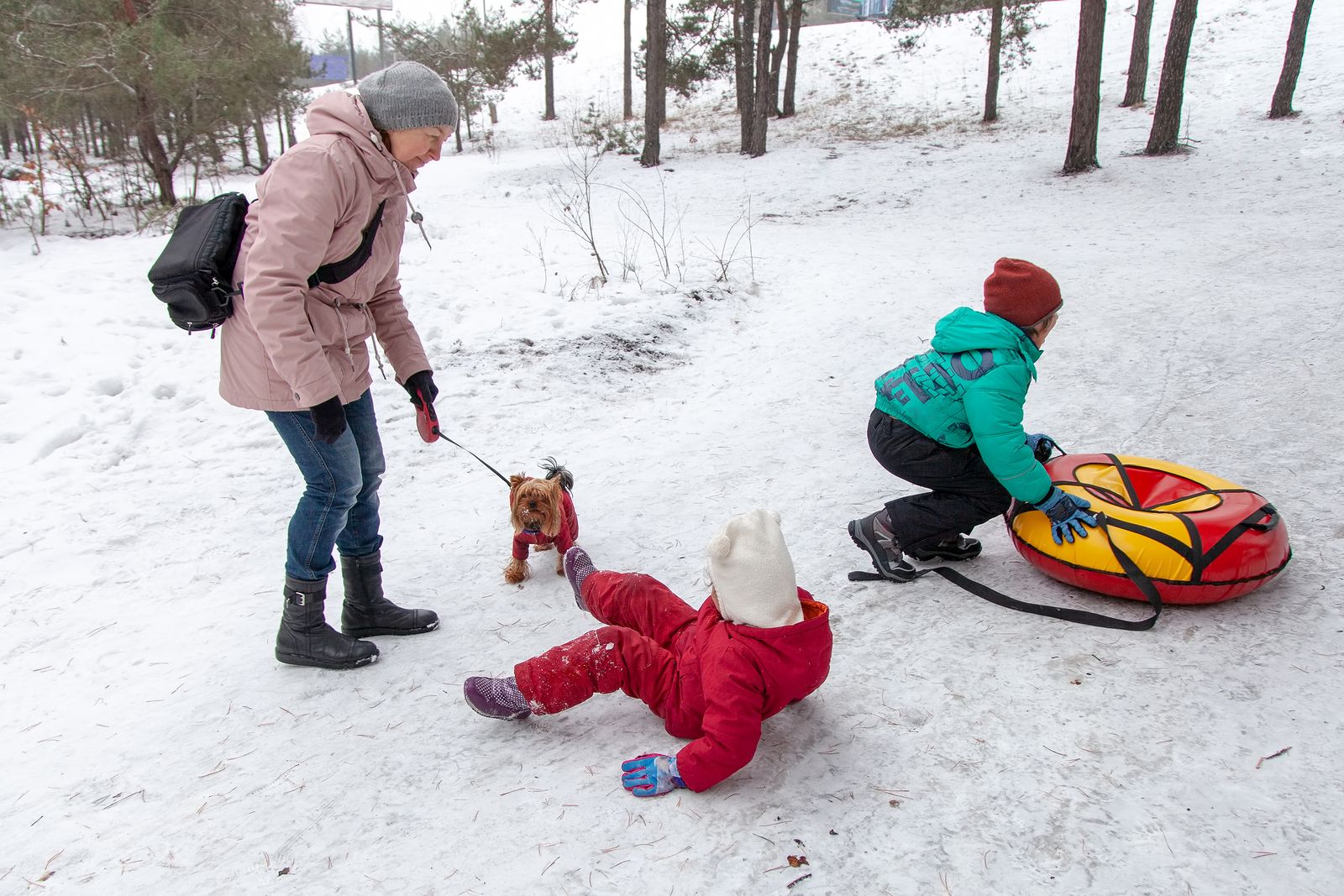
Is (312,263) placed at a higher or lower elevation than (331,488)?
higher

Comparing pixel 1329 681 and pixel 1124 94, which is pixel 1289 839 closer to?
pixel 1329 681

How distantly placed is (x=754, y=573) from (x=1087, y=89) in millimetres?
13315

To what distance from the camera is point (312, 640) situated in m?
3.21

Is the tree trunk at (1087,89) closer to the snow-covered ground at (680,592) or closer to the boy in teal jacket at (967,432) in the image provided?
the snow-covered ground at (680,592)

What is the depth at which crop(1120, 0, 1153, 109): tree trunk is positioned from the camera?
16609mm

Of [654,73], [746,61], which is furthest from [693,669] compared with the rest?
[746,61]

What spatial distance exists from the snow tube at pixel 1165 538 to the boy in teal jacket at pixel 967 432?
0.10 metres

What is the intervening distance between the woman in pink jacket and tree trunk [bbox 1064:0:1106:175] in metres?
12.5

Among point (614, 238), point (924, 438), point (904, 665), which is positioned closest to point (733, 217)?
point (614, 238)

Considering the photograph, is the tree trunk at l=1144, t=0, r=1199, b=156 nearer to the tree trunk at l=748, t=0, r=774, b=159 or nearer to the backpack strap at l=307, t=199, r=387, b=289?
the tree trunk at l=748, t=0, r=774, b=159

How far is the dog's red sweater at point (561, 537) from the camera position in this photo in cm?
373

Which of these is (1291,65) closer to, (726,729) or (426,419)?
(426,419)

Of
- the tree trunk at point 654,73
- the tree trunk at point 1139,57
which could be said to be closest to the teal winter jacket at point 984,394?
the tree trunk at point 654,73

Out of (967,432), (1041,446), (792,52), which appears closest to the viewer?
(967,432)
